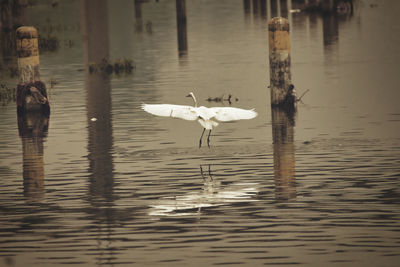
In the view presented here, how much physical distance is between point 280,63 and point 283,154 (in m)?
5.68

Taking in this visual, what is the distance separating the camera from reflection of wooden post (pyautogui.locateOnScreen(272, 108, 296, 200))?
1500 cm

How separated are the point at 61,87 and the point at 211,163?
14842mm

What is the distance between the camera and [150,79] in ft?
109

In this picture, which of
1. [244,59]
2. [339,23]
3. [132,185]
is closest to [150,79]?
[244,59]

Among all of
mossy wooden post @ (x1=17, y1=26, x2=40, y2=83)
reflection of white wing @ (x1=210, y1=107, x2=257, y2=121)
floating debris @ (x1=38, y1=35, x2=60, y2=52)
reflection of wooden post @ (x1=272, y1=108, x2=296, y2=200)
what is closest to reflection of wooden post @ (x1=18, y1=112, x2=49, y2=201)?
mossy wooden post @ (x1=17, y1=26, x2=40, y2=83)

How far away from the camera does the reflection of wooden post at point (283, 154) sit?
49.2ft

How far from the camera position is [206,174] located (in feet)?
54.3

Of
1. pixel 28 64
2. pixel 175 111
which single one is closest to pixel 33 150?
pixel 175 111

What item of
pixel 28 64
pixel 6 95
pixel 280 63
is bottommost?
pixel 6 95

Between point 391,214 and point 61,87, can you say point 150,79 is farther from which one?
point 391,214

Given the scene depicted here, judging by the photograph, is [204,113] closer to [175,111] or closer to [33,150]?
[175,111]

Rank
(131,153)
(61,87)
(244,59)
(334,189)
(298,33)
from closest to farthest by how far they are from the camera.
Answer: (334,189), (131,153), (61,87), (244,59), (298,33)

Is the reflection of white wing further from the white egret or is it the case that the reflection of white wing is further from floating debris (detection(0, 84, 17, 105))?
floating debris (detection(0, 84, 17, 105))

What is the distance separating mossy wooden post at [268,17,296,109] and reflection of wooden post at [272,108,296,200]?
27cm
